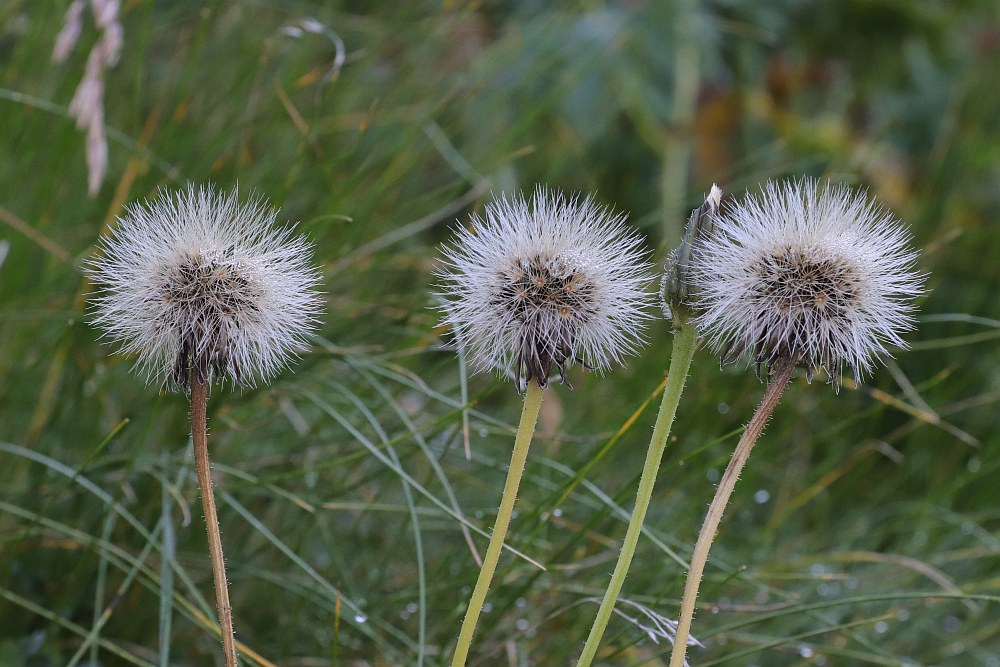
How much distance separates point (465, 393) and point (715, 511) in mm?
548

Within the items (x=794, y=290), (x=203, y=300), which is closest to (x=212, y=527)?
(x=203, y=300)

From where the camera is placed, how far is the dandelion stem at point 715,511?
0.75 m

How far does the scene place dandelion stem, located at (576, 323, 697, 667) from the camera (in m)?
0.76

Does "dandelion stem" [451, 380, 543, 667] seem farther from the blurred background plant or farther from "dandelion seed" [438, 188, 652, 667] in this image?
the blurred background plant

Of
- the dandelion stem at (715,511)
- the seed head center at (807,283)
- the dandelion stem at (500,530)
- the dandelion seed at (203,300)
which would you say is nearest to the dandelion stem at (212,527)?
the dandelion seed at (203,300)

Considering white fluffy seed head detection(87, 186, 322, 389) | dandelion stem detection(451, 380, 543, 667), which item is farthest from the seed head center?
white fluffy seed head detection(87, 186, 322, 389)

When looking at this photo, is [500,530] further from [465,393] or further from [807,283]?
[465,393]

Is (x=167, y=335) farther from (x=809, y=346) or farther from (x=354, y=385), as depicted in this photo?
(x=354, y=385)

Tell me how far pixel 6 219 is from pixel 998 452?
206 centimetres

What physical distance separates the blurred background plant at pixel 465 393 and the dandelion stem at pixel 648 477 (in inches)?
12.7

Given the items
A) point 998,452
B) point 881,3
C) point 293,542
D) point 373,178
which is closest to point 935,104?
point 881,3

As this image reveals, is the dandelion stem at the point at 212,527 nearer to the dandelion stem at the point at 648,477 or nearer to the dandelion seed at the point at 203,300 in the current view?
the dandelion seed at the point at 203,300

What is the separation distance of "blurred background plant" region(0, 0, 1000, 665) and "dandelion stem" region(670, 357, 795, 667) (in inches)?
12.7

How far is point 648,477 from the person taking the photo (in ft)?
2.54
